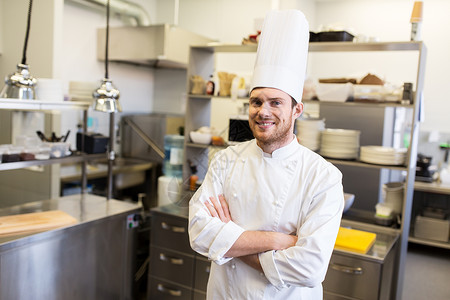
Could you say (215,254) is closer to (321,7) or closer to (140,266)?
(140,266)

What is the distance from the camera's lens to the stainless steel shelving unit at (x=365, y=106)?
8.14 feet

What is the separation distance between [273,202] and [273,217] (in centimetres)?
5

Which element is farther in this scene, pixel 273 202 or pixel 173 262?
pixel 173 262

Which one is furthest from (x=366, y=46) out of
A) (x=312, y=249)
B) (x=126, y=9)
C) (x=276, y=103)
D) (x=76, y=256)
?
(x=126, y=9)

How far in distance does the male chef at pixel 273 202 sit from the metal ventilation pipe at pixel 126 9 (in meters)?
3.18

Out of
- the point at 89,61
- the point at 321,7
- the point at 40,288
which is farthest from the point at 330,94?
the point at 321,7

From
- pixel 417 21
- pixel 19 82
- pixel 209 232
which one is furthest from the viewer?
pixel 417 21

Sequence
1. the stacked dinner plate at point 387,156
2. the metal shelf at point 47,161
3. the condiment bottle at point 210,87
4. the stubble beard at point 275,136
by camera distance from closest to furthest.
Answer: the stubble beard at point 275,136, the metal shelf at point 47,161, the stacked dinner plate at point 387,156, the condiment bottle at point 210,87

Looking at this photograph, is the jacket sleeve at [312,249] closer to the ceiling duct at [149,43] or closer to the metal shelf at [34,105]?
the metal shelf at [34,105]

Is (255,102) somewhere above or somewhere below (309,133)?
above

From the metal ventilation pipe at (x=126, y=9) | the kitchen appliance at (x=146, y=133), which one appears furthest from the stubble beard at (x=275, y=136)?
the metal ventilation pipe at (x=126, y=9)

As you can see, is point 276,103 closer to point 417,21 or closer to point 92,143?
point 417,21

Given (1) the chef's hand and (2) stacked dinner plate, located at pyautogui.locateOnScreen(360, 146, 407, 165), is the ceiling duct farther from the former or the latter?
(1) the chef's hand

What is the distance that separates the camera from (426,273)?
4105 mm
